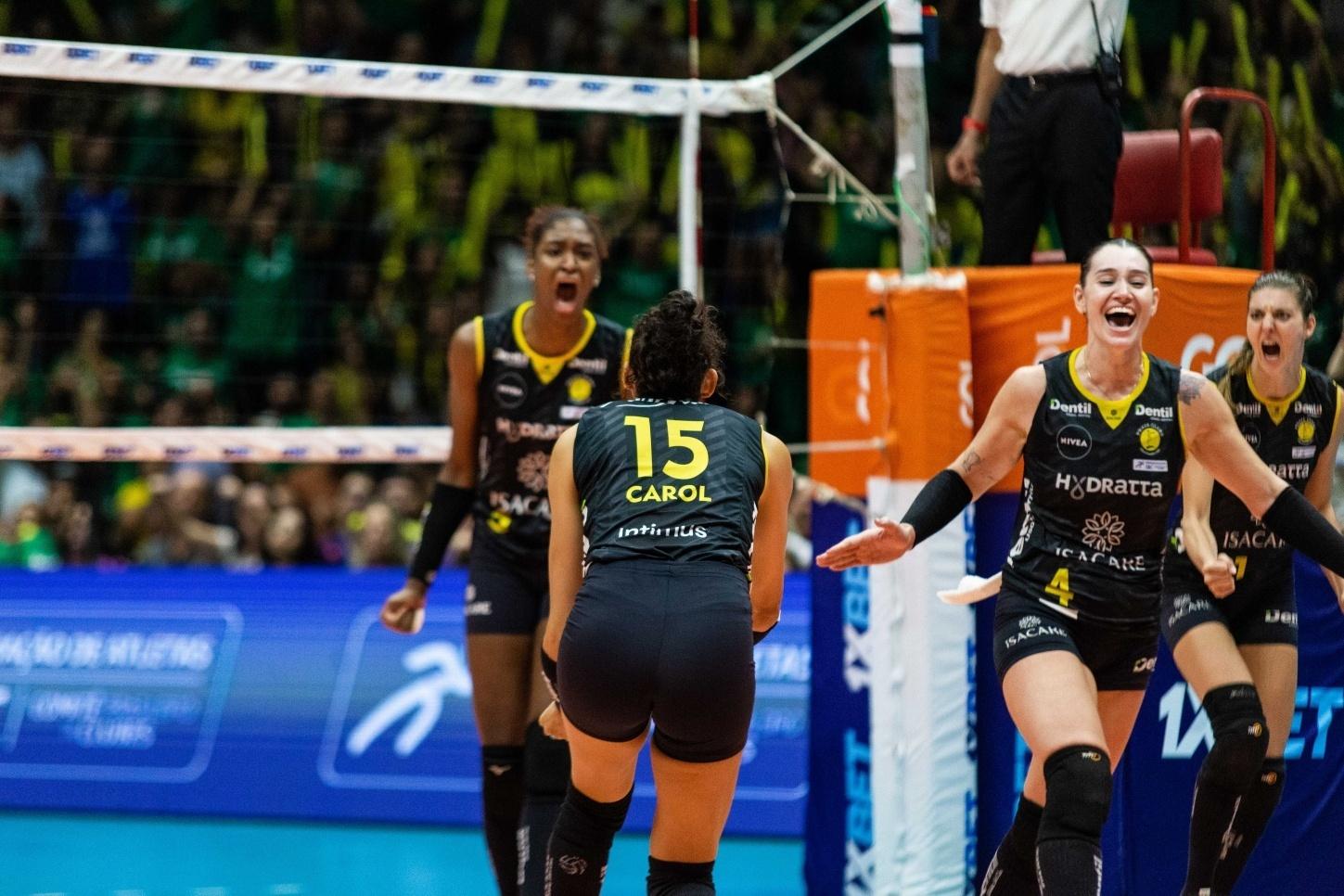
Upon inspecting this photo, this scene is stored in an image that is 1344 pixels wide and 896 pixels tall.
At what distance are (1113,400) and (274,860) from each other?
14.2ft

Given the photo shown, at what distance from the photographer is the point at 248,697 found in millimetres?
8312

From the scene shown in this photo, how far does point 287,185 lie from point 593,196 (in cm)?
189

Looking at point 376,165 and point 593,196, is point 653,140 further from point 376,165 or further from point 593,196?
point 376,165

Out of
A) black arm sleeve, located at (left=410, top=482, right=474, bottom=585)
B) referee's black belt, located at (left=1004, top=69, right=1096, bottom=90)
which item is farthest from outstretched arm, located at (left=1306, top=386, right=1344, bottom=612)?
black arm sleeve, located at (left=410, top=482, right=474, bottom=585)

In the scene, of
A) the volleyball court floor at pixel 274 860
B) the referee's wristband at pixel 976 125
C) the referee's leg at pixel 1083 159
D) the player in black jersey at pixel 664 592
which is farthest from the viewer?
the volleyball court floor at pixel 274 860

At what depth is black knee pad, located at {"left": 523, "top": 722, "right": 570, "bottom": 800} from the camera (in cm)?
505

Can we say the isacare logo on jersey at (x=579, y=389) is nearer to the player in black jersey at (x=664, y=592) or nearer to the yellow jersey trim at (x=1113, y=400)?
the player in black jersey at (x=664, y=592)

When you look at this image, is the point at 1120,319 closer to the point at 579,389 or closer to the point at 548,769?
the point at 579,389

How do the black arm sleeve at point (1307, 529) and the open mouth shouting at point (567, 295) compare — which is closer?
the black arm sleeve at point (1307, 529)

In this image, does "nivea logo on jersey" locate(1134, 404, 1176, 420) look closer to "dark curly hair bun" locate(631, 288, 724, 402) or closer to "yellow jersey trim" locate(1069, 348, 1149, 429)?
"yellow jersey trim" locate(1069, 348, 1149, 429)

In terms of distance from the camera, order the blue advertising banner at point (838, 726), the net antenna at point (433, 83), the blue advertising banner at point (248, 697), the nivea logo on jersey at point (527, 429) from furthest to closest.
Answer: the blue advertising banner at point (248, 697), the net antenna at point (433, 83), the blue advertising banner at point (838, 726), the nivea logo on jersey at point (527, 429)

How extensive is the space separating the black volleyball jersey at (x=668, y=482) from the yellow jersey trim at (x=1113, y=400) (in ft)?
3.11

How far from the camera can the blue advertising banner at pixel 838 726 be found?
6035 mm

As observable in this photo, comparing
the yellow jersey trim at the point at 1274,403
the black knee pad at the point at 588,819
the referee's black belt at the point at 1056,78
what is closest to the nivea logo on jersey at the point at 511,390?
the black knee pad at the point at 588,819
